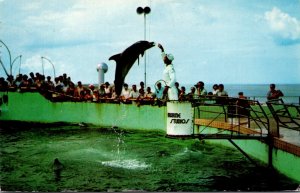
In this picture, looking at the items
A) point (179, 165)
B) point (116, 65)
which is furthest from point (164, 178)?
point (116, 65)

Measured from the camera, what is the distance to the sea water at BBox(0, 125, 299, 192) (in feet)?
34.4

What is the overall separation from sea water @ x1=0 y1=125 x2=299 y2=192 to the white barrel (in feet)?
4.62

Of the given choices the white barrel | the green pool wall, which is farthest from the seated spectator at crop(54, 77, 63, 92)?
the white barrel

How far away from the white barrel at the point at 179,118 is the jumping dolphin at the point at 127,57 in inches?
140

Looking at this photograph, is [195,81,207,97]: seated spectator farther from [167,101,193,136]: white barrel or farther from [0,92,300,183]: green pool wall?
[167,101,193,136]: white barrel

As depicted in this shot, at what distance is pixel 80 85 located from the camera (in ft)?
70.3

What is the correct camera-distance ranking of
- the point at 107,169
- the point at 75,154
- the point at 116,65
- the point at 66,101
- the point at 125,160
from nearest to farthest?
1. the point at 107,169
2. the point at 125,160
3. the point at 75,154
4. the point at 116,65
5. the point at 66,101

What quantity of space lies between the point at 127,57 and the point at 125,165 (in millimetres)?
4341

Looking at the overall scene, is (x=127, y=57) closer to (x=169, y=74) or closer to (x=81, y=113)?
(x=169, y=74)

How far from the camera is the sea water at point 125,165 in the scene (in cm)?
1050

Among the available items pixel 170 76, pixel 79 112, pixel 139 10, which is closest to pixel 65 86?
pixel 79 112

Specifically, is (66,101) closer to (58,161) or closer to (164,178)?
(58,161)

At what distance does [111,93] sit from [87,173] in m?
8.83

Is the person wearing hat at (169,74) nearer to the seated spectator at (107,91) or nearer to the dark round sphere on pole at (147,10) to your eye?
the seated spectator at (107,91)
